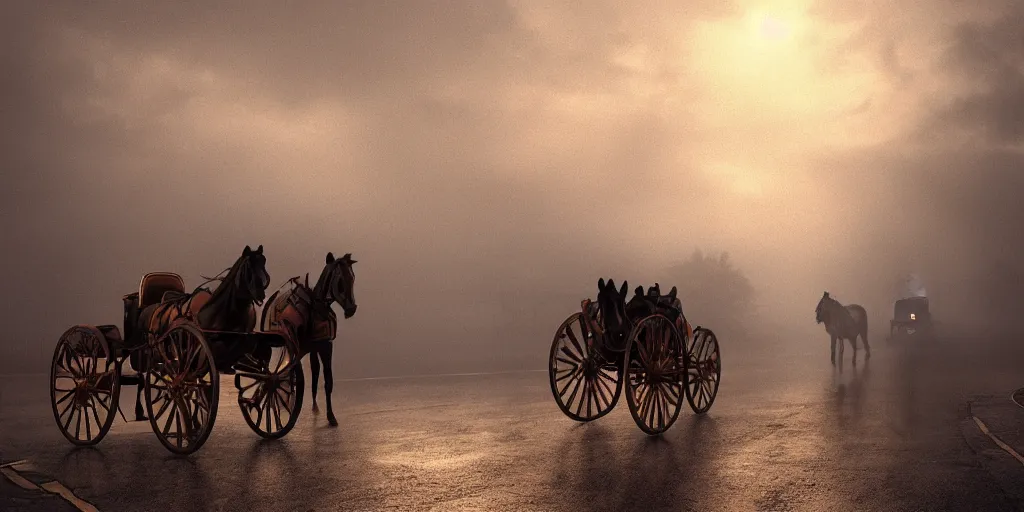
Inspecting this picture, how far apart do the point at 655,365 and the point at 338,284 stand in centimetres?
489

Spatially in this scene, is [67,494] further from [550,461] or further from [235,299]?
[550,461]

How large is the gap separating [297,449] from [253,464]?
101cm

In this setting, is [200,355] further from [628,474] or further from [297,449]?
[628,474]

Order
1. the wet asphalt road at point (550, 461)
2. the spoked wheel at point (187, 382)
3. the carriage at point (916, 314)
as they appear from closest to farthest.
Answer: the wet asphalt road at point (550, 461) < the spoked wheel at point (187, 382) < the carriage at point (916, 314)

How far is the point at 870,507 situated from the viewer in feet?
22.7

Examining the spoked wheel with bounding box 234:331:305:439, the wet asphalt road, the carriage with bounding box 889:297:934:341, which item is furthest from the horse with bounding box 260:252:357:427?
the carriage with bounding box 889:297:934:341

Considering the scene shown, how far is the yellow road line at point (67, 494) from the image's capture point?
7.06m

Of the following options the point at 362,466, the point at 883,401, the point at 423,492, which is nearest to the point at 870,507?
the point at 423,492

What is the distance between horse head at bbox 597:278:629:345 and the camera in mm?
11359

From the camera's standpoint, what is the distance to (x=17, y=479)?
834 cm

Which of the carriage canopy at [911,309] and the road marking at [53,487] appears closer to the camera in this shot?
the road marking at [53,487]

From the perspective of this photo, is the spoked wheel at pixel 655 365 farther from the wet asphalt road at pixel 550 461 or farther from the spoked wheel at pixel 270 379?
the spoked wheel at pixel 270 379

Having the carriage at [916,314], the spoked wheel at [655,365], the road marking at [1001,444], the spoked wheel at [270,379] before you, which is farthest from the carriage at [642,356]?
the carriage at [916,314]

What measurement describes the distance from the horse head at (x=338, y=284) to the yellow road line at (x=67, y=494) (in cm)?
461
